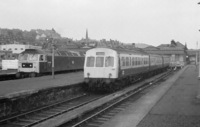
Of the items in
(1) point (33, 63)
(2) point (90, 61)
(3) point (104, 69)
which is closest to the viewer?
(3) point (104, 69)

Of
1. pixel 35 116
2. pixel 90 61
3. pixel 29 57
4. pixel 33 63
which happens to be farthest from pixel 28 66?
pixel 35 116

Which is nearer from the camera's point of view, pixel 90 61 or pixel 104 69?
pixel 104 69

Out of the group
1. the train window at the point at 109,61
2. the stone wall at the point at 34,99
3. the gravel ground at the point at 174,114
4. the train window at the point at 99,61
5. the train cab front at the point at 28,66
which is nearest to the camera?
the gravel ground at the point at 174,114

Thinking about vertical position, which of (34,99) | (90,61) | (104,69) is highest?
(90,61)

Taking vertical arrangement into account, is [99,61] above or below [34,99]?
above

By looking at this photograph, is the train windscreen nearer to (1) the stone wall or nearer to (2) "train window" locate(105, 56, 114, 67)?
(1) the stone wall

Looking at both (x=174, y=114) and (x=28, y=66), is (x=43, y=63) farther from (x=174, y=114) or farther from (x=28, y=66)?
(x=174, y=114)

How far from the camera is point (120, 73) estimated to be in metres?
19.1

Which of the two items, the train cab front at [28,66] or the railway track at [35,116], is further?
the train cab front at [28,66]

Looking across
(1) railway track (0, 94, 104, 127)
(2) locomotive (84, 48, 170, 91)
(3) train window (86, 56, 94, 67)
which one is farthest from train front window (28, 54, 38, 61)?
(1) railway track (0, 94, 104, 127)

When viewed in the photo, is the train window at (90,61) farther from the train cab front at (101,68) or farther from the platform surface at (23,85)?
the platform surface at (23,85)

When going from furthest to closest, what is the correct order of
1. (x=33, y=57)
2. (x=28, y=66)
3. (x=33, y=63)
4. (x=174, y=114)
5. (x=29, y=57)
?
(x=29, y=57) < (x=33, y=57) < (x=28, y=66) < (x=33, y=63) < (x=174, y=114)

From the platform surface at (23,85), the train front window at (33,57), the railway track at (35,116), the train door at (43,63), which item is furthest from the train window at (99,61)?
the train front window at (33,57)

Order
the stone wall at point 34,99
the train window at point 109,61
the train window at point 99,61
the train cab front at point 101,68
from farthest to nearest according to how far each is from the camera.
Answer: the train window at point 99,61
the train window at point 109,61
the train cab front at point 101,68
the stone wall at point 34,99
